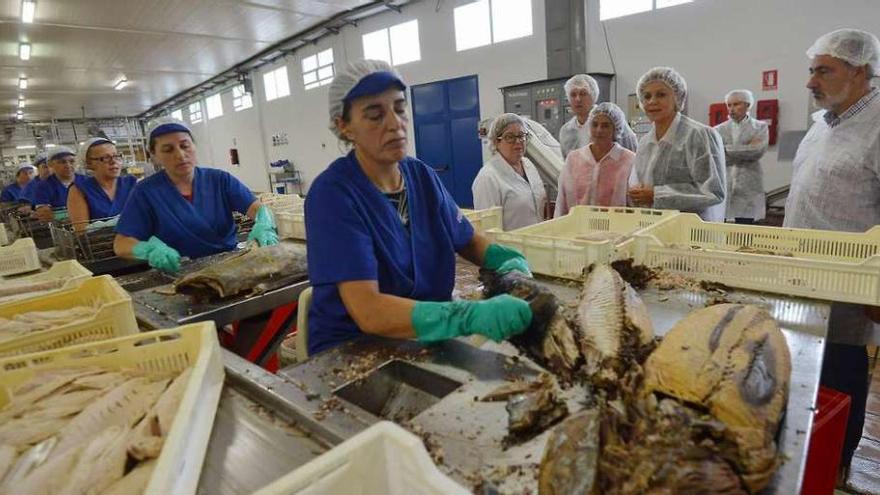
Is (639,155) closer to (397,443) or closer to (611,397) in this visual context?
(611,397)

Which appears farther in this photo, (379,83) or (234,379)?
(379,83)

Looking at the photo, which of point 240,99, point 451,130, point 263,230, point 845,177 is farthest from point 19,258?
point 240,99

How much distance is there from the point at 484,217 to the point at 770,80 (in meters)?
4.50

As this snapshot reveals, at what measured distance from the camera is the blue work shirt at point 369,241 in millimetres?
1484

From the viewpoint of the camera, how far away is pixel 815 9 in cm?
494

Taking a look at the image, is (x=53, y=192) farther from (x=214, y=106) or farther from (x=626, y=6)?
(x=214, y=106)

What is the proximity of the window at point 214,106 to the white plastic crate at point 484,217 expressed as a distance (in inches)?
649

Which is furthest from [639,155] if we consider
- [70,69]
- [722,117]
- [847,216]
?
[70,69]

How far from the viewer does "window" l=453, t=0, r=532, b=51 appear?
24.7 ft

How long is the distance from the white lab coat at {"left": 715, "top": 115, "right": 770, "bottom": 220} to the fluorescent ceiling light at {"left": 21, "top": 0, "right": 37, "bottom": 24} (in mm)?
8851

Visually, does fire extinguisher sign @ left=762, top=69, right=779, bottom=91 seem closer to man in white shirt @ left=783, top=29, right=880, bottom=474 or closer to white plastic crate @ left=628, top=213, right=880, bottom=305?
man in white shirt @ left=783, top=29, right=880, bottom=474

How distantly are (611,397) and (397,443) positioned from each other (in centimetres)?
60

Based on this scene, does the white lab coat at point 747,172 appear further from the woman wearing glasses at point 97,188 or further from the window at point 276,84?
the window at point 276,84

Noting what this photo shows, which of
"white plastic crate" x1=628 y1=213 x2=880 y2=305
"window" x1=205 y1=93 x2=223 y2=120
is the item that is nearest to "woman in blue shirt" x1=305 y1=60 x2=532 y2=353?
"white plastic crate" x1=628 y1=213 x2=880 y2=305
